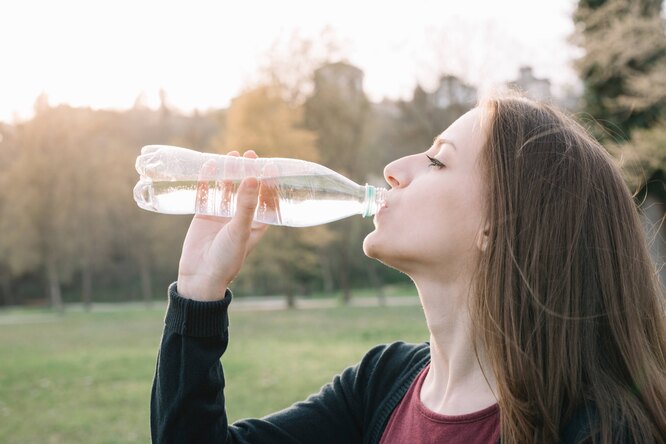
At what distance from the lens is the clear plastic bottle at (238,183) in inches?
95.3

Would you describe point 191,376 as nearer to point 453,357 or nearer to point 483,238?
point 453,357

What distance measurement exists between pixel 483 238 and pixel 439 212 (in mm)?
137

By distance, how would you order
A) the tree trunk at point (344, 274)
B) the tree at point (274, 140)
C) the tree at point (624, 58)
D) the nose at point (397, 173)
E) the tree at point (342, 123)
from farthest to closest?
the tree at point (342, 123) → the tree trunk at point (344, 274) → the tree at point (274, 140) → the tree at point (624, 58) → the nose at point (397, 173)

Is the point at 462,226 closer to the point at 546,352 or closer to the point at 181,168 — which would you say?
the point at 546,352

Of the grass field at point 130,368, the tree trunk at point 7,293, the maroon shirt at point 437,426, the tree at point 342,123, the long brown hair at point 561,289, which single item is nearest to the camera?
the long brown hair at point 561,289

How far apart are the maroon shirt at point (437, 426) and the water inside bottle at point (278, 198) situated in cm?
69

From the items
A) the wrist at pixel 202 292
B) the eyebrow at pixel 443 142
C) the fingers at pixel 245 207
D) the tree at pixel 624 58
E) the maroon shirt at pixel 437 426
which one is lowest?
the maroon shirt at pixel 437 426

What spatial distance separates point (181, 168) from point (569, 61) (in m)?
17.6

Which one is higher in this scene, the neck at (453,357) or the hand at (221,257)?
the hand at (221,257)

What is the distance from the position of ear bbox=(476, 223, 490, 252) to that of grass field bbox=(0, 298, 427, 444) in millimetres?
6036

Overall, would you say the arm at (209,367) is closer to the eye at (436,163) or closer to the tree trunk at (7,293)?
the eye at (436,163)

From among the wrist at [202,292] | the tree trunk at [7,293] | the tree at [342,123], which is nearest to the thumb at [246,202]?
the wrist at [202,292]

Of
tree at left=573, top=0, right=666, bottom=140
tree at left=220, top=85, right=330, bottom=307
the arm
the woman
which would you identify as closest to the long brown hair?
the woman

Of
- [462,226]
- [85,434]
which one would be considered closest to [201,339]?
[462,226]
